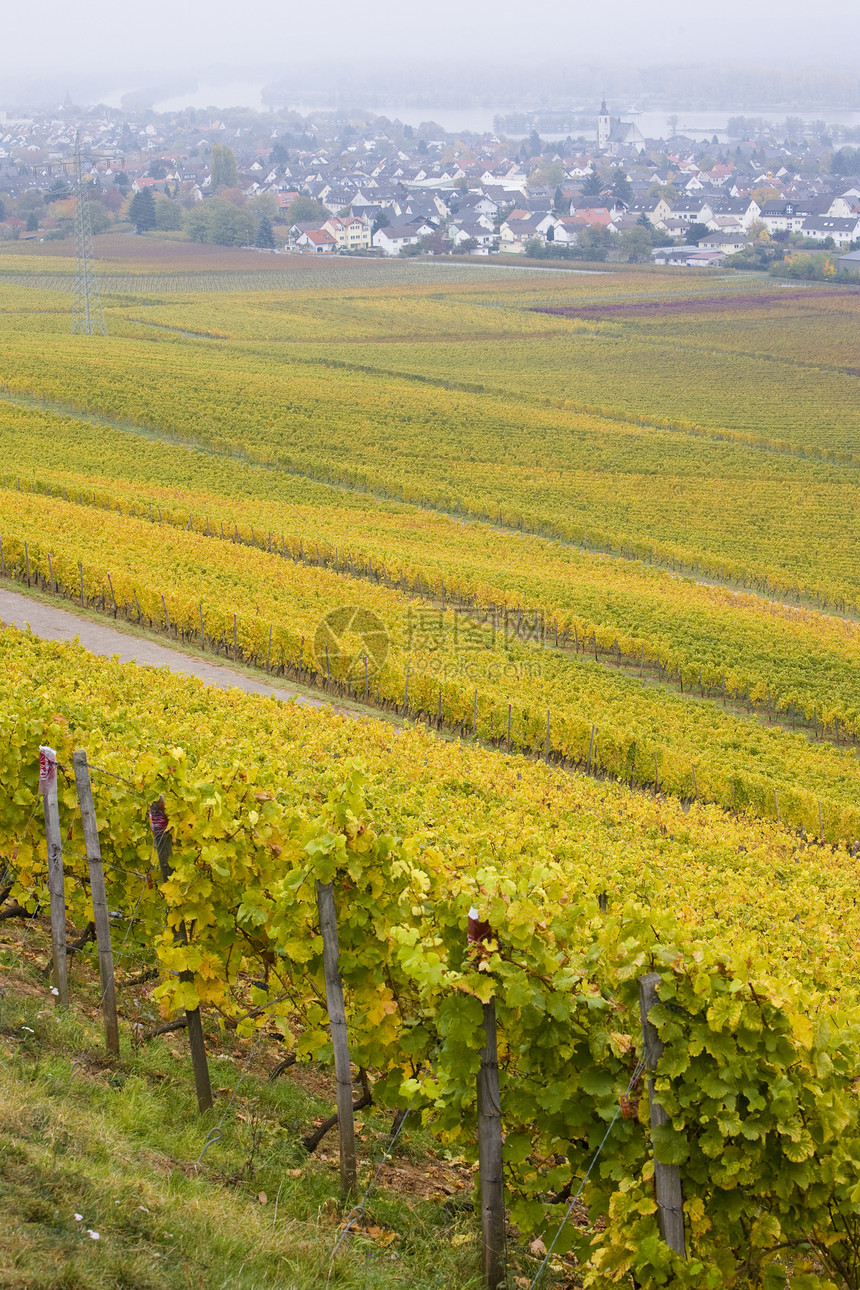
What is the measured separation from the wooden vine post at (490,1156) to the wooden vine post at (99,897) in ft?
9.50

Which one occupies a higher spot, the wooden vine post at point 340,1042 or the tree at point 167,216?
the tree at point 167,216

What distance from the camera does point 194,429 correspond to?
70.6 metres

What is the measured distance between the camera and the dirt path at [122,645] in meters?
27.6

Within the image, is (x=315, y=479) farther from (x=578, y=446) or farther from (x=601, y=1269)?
(x=601, y=1269)

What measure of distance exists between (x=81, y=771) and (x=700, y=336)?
12399cm

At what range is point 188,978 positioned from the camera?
25.3 feet

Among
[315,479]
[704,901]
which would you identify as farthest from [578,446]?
[704,901]

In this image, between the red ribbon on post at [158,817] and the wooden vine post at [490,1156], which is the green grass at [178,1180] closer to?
the wooden vine post at [490,1156]

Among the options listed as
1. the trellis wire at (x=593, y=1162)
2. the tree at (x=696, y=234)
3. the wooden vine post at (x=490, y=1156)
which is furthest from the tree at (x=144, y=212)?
the trellis wire at (x=593, y=1162)

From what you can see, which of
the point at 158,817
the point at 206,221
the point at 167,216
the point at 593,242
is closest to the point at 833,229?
the point at 593,242

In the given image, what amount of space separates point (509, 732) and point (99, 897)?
19.1 metres

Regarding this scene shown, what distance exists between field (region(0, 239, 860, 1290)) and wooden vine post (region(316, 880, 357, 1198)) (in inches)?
13.8

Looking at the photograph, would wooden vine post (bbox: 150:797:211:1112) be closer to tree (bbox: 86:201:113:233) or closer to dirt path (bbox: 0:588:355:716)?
dirt path (bbox: 0:588:355:716)

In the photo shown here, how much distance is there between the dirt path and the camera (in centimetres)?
2759
